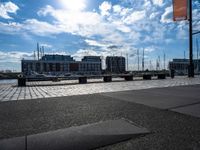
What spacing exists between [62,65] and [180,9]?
87146 mm

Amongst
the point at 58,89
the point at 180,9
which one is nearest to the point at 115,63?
the point at 180,9

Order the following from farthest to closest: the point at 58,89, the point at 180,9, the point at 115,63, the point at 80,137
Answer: the point at 115,63 → the point at 180,9 → the point at 58,89 → the point at 80,137

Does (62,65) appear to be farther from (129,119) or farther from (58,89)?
(129,119)

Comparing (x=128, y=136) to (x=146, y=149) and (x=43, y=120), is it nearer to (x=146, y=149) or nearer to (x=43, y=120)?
(x=146, y=149)

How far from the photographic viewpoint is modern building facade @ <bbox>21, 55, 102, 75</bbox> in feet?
312

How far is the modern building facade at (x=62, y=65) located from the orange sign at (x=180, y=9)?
76922 millimetres

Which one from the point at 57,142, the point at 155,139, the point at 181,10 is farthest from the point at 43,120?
the point at 181,10

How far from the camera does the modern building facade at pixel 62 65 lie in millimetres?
95188

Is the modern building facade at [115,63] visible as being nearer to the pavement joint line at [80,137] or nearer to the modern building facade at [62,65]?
the modern building facade at [62,65]

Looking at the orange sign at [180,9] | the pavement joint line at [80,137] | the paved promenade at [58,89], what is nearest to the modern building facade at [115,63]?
the orange sign at [180,9]

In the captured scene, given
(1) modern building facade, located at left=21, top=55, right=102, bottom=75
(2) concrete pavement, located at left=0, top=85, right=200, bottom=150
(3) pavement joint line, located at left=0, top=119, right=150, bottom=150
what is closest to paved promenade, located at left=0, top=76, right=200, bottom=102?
(2) concrete pavement, located at left=0, top=85, right=200, bottom=150

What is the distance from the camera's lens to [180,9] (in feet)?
77.7

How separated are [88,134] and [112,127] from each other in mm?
685

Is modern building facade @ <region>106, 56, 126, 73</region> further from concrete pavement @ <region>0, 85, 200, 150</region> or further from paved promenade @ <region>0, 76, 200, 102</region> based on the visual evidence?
concrete pavement @ <region>0, 85, 200, 150</region>
